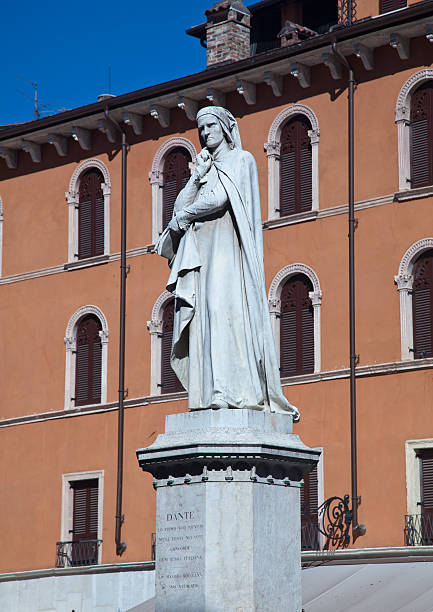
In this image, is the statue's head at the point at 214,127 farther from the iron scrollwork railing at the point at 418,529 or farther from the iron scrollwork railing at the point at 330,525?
the iron scrollwork railing at the point at 330,525

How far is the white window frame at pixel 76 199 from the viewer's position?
34.5 m

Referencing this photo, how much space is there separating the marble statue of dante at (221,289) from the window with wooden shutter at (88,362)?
21.2 m

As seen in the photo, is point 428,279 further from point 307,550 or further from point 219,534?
point 219,534

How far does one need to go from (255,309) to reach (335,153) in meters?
18.3

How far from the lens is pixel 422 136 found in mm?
29359

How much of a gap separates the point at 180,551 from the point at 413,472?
54.4 ft

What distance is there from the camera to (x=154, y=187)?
110ft

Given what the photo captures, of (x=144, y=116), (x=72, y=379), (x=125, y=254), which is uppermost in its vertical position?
(x=144, y=116)

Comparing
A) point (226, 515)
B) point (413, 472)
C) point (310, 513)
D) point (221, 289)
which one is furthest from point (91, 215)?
point (226, 515)

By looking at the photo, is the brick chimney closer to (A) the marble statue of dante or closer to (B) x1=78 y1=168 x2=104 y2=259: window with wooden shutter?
(B) x1=78 y1=168 x2=104 y2=259: window with wooden shutter

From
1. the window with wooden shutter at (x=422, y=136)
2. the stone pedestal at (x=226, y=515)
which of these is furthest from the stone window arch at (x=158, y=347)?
the stone pedestal at (x=226, y=515)

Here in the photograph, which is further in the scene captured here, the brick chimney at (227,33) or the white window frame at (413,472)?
the brick chimney at (227,33)

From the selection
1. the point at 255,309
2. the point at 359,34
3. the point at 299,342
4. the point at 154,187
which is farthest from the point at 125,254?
the point at 255,309

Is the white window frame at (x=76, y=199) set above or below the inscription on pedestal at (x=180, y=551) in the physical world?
above
